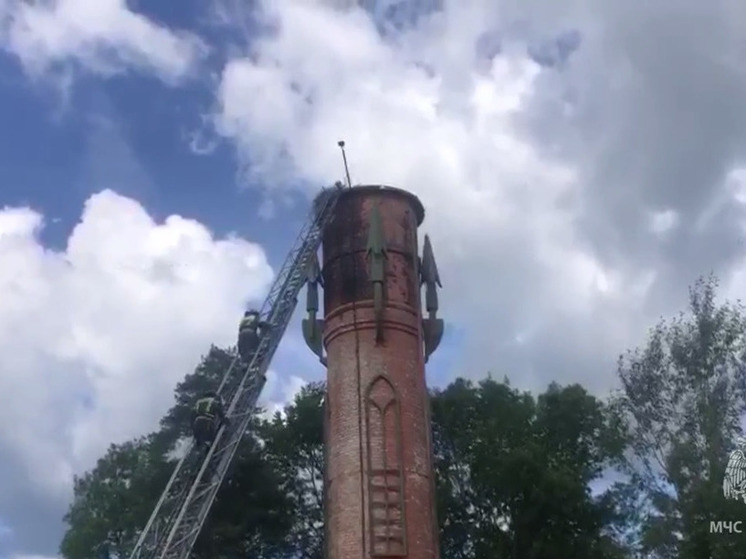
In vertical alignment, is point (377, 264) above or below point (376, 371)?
above

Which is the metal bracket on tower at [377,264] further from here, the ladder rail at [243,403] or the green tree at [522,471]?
the green tree at [522,471]

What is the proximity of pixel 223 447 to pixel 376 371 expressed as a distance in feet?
16.2

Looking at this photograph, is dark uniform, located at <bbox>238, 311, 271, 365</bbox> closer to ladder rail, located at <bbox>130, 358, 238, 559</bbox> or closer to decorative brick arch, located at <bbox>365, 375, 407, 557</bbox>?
ladder rail, located at <bbox>130, 358, 238, 559</bbox>

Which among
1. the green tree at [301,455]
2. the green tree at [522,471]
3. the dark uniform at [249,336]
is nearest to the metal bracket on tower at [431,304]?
the dark uniform at [249,336]

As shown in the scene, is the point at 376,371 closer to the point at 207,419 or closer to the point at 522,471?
the point at 207,419

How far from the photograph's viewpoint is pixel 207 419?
73.0ft

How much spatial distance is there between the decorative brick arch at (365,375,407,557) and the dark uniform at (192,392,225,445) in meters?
4.43

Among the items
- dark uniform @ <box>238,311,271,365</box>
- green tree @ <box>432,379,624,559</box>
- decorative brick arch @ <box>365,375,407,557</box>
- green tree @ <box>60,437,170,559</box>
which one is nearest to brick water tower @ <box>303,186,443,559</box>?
decorative brick arch @ <box>365,375,407,557</box>

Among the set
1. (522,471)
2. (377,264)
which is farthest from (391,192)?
(522,471)

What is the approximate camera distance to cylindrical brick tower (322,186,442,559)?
62.1ft

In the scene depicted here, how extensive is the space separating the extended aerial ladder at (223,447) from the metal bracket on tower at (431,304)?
253 centimetres

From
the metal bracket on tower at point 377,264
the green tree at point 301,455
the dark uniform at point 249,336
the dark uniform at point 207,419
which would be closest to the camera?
the metal bracket on tower at point 377,264

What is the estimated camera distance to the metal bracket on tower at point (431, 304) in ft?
71.5

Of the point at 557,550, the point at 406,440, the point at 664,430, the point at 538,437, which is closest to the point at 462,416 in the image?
the point at 538,437
